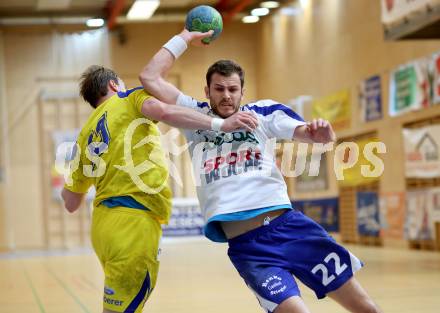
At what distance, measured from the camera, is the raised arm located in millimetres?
4543

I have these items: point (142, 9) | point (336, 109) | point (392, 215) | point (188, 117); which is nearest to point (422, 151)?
point (392, 215)

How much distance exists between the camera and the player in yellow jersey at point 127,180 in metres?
4.51

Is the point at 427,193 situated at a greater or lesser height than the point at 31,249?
greater

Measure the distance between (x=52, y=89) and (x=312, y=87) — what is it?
33.1ft

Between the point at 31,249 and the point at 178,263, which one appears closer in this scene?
the point at 178,263

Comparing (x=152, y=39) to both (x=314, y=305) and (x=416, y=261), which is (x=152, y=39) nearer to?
(x=416, y=261)

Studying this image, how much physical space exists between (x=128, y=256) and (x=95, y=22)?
2408 cm

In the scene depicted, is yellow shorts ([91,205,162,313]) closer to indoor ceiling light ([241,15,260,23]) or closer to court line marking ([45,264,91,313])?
court line marking ([45,264,91,313])

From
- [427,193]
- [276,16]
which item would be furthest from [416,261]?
[276,16]

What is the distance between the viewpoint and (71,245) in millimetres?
28188

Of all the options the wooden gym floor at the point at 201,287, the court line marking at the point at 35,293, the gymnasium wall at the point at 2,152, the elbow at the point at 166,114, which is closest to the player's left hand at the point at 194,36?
the elbow at the point at 166,114

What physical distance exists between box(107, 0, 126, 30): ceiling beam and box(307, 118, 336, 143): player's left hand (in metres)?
21.2

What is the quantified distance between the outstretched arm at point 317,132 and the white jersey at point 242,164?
8cm

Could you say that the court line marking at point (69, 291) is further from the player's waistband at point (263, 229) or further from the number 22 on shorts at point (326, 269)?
the number 22 on shorts at point (326, 269)
